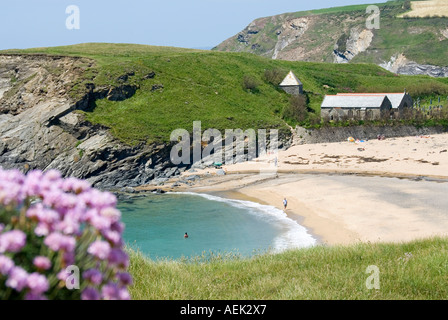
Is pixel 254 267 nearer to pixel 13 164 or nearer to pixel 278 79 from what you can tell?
pixel 13 164

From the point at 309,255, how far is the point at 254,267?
1933 mm

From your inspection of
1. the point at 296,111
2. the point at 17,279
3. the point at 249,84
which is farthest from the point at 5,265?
the point at 249,84

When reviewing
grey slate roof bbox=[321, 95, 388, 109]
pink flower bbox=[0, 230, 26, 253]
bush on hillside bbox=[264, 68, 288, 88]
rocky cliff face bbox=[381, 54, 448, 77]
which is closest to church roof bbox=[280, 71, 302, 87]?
bush on hillside bbox=[264, 68, 288, 88]

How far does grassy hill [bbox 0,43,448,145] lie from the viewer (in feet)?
231

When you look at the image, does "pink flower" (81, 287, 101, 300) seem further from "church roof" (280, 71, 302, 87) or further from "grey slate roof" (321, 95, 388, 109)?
"church roof" (280, 71, 302, 87)

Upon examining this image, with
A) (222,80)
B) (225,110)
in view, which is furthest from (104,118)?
(222,80)

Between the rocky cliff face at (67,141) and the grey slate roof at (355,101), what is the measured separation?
3259 cm

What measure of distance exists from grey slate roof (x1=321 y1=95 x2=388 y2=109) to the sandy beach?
30.1ft

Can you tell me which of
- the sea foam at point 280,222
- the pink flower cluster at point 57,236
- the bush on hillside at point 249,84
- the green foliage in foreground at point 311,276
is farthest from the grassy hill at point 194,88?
the pink flower cluster at point 57,236

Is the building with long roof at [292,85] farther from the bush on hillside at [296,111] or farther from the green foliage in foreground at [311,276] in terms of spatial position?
the green foliage in foreground at [311,276]

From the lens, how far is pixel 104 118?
6806 cm

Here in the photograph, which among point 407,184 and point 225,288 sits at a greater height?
point 225,288

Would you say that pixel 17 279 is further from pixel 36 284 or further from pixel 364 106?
pixel 364 106

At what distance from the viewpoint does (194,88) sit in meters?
84.0
